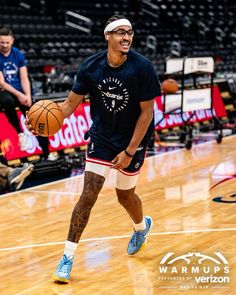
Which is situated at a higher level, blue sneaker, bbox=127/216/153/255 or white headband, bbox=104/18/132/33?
white headband, bbox=104/18/132/33

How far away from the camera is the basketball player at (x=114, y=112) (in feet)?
18.2

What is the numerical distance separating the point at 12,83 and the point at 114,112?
4.45 meters

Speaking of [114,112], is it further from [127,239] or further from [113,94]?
[127,239]

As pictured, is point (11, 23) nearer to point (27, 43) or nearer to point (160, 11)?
point (27, 43)

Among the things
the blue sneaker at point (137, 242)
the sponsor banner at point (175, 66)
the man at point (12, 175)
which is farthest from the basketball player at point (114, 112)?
the sponsor banner at point (175, 66)

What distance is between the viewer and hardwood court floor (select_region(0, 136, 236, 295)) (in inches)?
215

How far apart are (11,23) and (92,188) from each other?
15755 mm

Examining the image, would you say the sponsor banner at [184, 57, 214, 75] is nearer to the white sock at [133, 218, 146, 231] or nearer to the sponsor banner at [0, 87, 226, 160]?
the sponsor banner at [0, 87, 226, 160]

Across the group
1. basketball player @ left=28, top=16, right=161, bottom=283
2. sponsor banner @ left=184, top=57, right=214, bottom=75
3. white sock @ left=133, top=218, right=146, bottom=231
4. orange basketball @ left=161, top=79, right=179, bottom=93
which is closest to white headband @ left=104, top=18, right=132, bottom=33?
basketball player @ left=28, top=16, right=161, bottom=283

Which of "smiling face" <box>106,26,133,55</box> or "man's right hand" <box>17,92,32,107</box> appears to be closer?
"smiling face" <box>106,26,133,55</box>

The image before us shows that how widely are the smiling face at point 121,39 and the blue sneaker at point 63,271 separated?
5.00ft

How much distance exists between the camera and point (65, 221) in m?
7.68

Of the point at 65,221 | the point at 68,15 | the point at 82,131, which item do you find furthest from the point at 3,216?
the point at 68,15

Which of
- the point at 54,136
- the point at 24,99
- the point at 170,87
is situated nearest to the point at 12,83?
the point at 24,99
